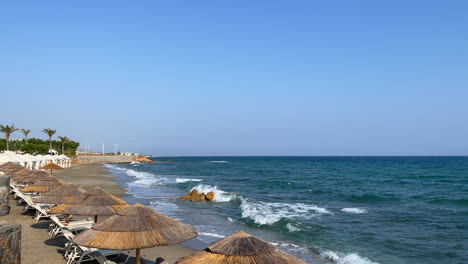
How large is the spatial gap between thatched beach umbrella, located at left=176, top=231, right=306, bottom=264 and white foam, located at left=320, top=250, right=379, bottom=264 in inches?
292

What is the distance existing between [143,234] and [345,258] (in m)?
7.58

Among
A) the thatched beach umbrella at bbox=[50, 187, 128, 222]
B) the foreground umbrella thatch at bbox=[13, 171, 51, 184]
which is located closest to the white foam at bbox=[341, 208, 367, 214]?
the thatched beach umbrella at bbox=[50, 187, 128, 222]

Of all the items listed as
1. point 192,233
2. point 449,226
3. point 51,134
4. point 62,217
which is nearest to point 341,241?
point 449,226

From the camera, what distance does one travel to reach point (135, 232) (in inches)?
298

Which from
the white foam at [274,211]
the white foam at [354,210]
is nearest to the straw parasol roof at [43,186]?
the white foam at [274,211]

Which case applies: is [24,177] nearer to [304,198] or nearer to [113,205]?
[113,205]

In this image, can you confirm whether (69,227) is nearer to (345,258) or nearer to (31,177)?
(345,258)

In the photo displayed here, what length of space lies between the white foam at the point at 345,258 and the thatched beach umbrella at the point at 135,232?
6218 mm

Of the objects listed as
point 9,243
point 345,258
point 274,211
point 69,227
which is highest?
point 9,243

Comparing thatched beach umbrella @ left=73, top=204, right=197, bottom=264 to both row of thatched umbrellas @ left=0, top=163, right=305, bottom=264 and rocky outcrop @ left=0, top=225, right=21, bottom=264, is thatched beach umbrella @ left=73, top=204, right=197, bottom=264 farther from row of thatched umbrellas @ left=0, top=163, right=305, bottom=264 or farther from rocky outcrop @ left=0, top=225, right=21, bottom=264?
rocky outcrop @ left=0, top=225, right=21, bottom=264

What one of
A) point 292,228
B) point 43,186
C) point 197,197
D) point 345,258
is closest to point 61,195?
point 43,186

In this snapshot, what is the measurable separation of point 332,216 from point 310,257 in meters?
8.52

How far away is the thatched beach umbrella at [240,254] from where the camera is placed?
520cm

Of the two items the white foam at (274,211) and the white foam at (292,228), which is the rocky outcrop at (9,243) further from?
the white foam at (274,211)
